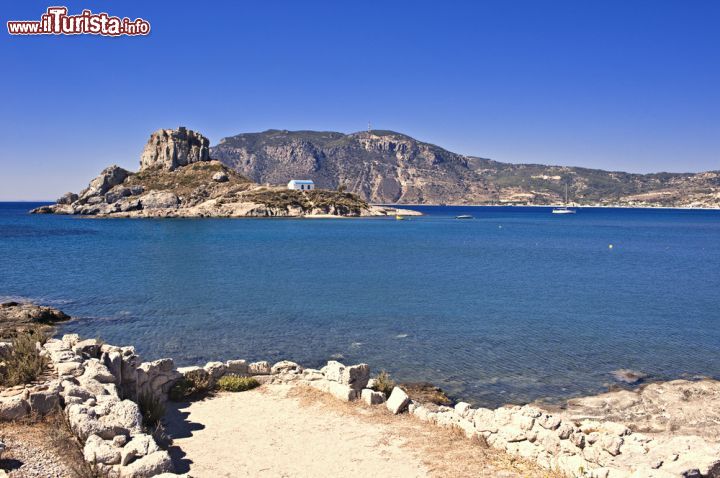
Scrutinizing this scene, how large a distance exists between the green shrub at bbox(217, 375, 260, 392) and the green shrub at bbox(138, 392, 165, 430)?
9.10 ft

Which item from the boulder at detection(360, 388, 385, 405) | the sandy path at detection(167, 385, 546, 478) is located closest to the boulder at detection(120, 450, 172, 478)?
the sandy path at detection(167, 385, 546, 478)

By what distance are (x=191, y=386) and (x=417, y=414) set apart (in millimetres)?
6837

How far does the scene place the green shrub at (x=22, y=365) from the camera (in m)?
12.1

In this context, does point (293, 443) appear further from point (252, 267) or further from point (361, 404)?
point (252, 267)

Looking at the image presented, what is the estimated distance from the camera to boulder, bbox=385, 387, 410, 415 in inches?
567

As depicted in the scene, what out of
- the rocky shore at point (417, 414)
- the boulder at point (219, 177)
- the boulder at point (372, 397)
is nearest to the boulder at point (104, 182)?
the boulder at point (219, 177)

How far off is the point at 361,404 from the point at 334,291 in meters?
21.4

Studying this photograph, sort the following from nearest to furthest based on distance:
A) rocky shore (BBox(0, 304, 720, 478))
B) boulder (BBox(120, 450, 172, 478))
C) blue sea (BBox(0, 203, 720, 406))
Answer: boulder (BBox(120, 450, 172, 478)), rocky shore (BBox(0, 304, 720, 478)), blue sea (BBox(0, 203, 720, 406))

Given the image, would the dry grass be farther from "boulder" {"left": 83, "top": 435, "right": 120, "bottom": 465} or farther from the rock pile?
"boulder" {"left": 83, "top": 435, "right": 120, "bottom": 465}

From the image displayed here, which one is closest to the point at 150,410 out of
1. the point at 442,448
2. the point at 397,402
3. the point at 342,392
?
→ the point at 342,392

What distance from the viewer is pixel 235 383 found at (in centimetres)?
1630

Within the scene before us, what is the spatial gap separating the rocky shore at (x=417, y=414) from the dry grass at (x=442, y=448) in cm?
23

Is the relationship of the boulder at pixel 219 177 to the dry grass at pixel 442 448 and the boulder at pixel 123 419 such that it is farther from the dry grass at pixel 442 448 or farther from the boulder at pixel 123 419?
the boulder at pixel 123 419

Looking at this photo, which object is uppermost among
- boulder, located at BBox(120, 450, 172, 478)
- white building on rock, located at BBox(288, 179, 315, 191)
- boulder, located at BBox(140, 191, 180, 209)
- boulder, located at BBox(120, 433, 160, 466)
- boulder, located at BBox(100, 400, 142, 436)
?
white building on rock, located at BBox(288, 179, 315, 191)
